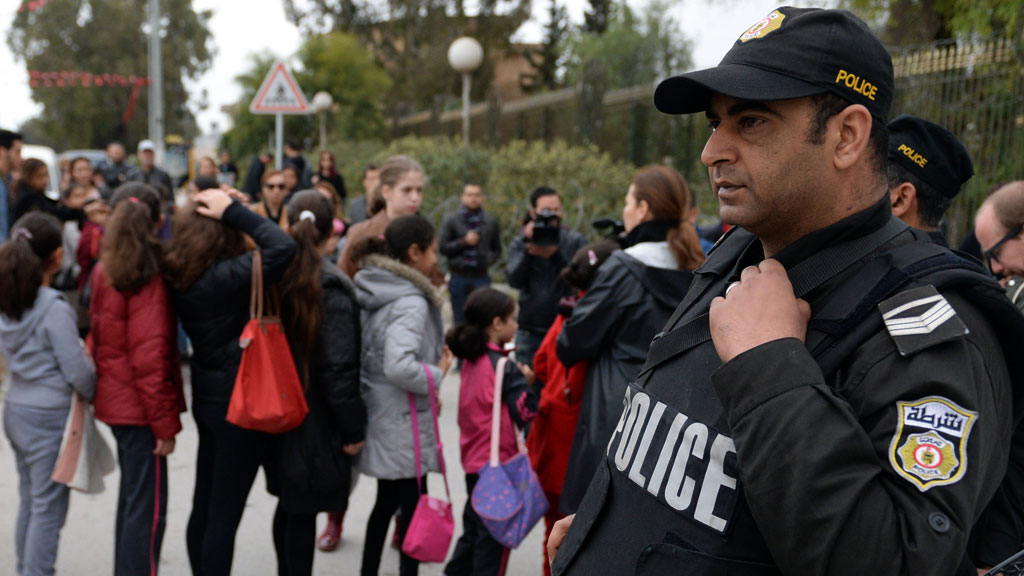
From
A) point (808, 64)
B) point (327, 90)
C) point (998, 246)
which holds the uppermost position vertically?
point (327, 90)

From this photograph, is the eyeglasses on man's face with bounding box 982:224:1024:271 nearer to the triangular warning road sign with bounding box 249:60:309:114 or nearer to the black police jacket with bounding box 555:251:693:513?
the black police jacket with bounding box 555:251:693:513

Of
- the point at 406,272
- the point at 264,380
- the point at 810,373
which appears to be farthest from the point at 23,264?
Result: the point at 810,373

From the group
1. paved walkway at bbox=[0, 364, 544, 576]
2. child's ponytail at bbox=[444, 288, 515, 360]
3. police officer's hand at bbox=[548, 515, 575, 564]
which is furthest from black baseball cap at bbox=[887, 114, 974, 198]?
paved walkway at bbox=[0, 364, 544, 576]

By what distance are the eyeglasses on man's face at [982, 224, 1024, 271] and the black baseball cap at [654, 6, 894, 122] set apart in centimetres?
173

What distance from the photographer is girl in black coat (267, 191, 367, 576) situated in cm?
347

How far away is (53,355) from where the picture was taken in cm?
363

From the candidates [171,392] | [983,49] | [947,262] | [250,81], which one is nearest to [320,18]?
[250,81]

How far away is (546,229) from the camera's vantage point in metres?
5.97

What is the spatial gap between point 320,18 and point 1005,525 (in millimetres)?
40482

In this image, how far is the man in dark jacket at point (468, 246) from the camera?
782 centimetres

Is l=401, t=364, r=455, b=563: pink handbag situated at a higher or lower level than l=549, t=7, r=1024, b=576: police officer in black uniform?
lower

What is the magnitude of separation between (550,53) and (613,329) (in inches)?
1608

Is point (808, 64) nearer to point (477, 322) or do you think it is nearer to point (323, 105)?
point (477, 322)

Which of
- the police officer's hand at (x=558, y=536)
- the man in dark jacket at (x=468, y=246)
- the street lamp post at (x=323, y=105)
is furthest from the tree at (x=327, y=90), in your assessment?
the police officer's hand at (x=558, y=536)
